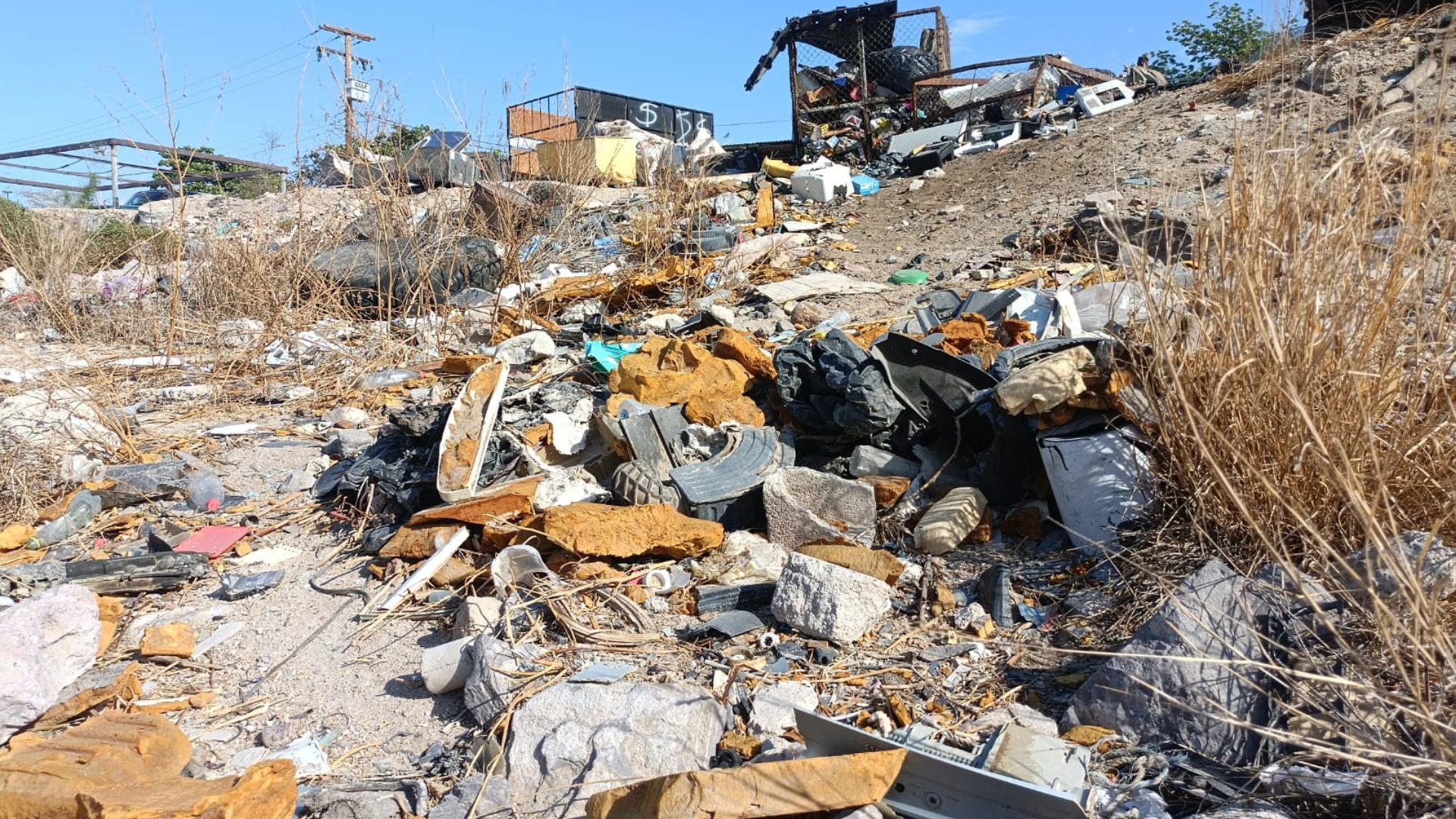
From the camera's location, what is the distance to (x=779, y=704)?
248 centimetres

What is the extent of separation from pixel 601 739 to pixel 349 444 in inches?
128

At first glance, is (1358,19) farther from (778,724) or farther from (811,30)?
(778,724)

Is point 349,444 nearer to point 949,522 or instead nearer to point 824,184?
point 949,522

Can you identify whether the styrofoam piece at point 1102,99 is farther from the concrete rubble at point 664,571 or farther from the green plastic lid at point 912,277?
the green plastic lid at point 912,277

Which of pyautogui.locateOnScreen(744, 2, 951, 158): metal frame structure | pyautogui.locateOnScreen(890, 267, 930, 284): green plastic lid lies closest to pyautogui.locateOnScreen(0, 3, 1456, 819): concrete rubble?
pyautogui.locateOnScreen(890, 267, 930, 284): green plastic lid

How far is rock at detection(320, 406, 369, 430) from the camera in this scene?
18.1ft

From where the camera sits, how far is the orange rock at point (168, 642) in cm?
310

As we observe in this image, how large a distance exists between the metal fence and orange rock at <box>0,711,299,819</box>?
1158 centimetres

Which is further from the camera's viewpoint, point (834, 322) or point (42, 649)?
point (834, 322)

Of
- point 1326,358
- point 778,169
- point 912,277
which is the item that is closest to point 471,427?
point 1326,358

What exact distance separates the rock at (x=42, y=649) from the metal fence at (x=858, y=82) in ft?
36.7

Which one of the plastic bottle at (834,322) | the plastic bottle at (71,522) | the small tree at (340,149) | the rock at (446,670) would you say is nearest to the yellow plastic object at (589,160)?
the small tree at (340,149)

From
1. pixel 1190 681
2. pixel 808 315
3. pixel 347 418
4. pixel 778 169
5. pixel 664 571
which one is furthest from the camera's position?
pixel 778 169

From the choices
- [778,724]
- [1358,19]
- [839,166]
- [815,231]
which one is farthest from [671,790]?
[1358,19]
